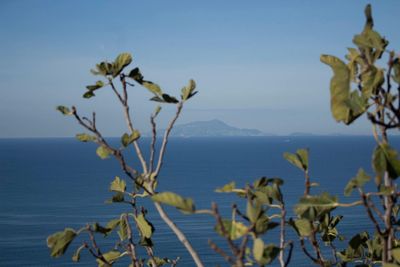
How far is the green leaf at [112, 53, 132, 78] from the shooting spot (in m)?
1.53

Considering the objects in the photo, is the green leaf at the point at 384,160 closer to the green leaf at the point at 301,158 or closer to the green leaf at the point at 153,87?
the green leaf at the point at 301,158

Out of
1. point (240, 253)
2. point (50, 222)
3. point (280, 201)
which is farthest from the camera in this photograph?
point (50, 222)

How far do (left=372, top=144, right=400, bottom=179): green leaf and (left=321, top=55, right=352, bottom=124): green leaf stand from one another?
0.14 m

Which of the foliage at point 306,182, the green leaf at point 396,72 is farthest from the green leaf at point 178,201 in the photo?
the green leaf at point 396,72

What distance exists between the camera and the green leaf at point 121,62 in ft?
5.03

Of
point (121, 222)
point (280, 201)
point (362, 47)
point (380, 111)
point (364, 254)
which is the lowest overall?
point (364, 254)

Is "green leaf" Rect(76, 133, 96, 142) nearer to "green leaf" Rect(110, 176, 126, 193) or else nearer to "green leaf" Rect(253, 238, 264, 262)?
"green leaf" Rect(110, 176, 126, 193)

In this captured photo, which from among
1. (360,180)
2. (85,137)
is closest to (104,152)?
(85,137)

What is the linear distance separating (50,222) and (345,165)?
71853 millimetres

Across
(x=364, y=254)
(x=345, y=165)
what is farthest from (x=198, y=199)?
(x=364, y=254)

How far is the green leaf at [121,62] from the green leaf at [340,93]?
2.21 ft

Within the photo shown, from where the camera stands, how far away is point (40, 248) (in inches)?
1873

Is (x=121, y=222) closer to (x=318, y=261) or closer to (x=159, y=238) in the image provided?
(x=318, y=261)

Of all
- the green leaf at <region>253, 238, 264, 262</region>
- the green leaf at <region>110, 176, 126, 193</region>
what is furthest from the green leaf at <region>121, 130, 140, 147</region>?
the green leaf at <region>253, 238, 264, 262</region>
